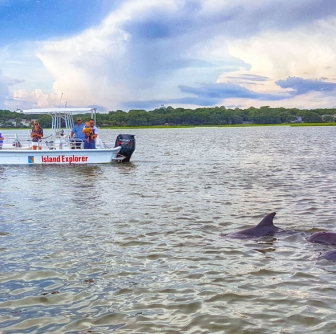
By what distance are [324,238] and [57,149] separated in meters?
21.4

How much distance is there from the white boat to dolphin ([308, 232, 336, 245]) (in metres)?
19.9

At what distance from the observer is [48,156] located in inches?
1126

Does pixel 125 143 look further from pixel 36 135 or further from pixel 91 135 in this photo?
pixel 36 135

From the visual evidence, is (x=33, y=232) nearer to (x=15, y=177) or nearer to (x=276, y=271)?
(x=276, y=271)

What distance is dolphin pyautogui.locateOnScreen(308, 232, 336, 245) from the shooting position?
390 inches

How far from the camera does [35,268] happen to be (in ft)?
28.1

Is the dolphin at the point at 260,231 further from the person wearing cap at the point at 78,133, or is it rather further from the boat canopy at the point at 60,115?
the boat canopy at the point at 60,115

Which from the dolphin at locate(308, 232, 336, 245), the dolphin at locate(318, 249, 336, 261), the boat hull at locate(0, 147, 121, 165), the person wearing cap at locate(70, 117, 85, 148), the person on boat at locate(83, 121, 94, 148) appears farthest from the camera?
the person wearing cap at locate(70, 117, 85, 148)

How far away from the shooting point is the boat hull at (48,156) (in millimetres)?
28391

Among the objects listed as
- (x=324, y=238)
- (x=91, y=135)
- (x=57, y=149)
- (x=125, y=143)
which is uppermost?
(x=91, y=135)

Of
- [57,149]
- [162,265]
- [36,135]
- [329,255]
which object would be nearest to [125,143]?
[57,149]

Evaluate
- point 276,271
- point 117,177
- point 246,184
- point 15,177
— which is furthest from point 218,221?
point 15,177

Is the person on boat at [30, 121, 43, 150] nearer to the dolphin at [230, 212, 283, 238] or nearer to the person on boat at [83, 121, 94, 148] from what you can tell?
the person on boat at [83, 121, 94, 148]

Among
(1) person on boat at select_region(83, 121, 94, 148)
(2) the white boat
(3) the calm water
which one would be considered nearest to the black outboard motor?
(2) the white boat
